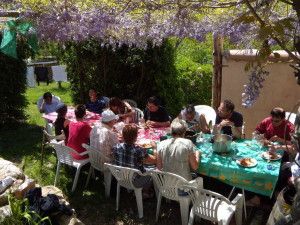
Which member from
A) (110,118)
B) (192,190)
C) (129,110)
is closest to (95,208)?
(110,118)

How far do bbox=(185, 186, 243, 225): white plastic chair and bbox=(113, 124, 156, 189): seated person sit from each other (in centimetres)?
83

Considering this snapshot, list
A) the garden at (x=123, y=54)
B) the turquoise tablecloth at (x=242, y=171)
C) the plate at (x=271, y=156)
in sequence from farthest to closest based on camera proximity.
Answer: the plate at (x=271, y=156) < the turquoise tablecloth at (x=242, y=171) < the garden at (x=123, y=54)

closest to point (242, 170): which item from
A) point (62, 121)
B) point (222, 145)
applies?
point (222, 145)

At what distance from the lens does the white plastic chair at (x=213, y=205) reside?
4082 mm

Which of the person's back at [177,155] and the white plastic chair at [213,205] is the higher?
the person's back at [177,155]

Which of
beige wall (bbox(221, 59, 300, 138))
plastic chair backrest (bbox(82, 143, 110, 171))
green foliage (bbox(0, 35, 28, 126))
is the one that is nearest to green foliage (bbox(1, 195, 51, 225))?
plastic chair backrest (bbox(82, 143, 110, 171))

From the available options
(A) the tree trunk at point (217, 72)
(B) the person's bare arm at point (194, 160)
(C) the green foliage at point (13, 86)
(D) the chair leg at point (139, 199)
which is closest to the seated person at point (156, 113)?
(A) the tree trunk at point (217, 72)

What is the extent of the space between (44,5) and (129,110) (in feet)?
9.72

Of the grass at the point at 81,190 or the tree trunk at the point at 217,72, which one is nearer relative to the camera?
the grass at the point at 81,190

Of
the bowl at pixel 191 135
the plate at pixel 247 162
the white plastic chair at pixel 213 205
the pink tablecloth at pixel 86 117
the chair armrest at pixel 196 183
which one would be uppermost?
the bowl at pixel 191 135

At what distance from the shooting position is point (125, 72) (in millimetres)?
9789

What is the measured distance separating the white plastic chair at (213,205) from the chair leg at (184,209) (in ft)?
0.70

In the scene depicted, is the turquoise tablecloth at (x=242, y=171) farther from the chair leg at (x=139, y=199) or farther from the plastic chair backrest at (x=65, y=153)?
the plastic chair backrest at (x=65, y=153)

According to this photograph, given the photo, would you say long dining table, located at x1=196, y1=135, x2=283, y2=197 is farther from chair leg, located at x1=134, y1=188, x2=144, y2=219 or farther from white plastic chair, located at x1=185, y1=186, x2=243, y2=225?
chair leg, located at x1=134, y1=188, x2=144, y2=219
